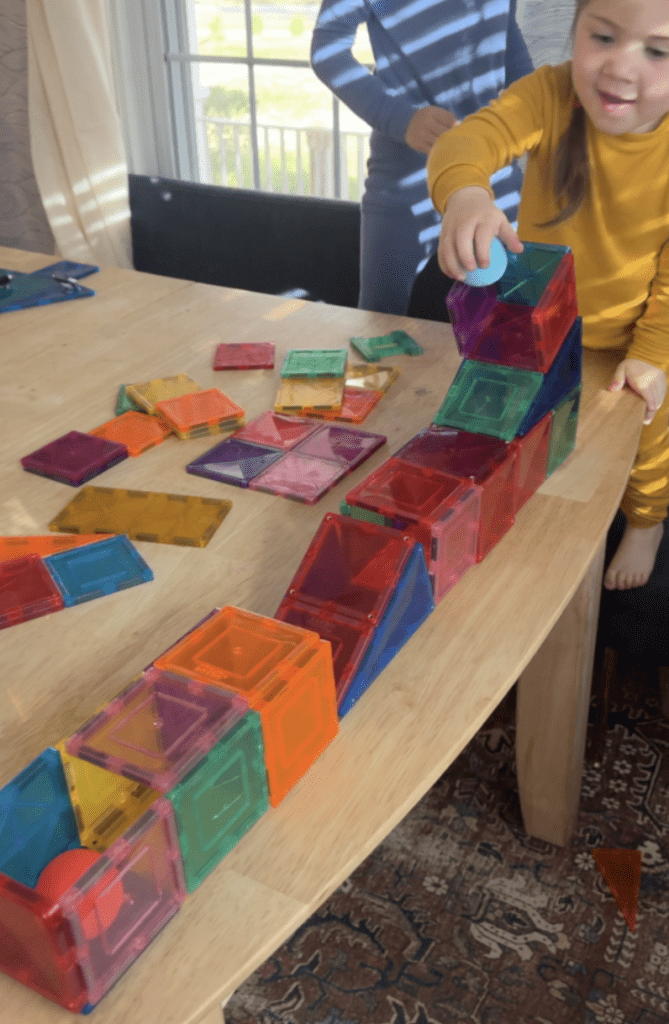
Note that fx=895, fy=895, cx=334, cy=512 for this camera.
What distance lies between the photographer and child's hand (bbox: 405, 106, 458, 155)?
1.49 meters

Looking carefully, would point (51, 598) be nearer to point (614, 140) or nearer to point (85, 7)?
point (614, 140)

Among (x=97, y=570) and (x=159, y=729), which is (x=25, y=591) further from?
(x=159, y=729)

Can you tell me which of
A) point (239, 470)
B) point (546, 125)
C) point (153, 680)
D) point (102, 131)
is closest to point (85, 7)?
point (102, 131)

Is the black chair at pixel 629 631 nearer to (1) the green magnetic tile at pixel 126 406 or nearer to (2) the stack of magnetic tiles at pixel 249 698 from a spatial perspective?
(2) the stack of magnetic tiles at pixel 249 698

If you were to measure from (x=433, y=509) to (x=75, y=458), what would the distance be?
43 centimetres

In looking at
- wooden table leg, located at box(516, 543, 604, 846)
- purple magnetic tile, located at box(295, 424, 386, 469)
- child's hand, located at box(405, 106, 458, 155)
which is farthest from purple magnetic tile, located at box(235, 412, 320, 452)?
child's hand, located at box(405, 106, 458, 155)

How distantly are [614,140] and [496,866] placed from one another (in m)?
0.98

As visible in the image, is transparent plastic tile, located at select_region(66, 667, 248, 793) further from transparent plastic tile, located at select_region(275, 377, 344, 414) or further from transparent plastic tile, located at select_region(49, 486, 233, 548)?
transparent plastic tile, located at select_region(275, 377, 344, 414)

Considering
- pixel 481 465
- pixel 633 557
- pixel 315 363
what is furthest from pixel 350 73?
pixel 481 465

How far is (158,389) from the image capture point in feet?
3.59

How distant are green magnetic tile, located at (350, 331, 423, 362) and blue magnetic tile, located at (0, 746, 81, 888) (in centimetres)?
76

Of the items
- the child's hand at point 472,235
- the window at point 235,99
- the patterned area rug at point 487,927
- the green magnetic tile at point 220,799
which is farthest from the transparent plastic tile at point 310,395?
the window at point 235,99

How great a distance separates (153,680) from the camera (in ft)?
1.95

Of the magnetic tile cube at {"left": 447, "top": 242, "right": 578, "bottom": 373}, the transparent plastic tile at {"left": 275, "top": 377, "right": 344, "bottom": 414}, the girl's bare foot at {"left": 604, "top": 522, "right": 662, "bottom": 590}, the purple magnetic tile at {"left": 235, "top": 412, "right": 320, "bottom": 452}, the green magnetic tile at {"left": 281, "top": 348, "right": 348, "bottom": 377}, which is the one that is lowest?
the girl's bare foot at {"left": 604, "top": 522, "right": 662, "bottom": 590}
